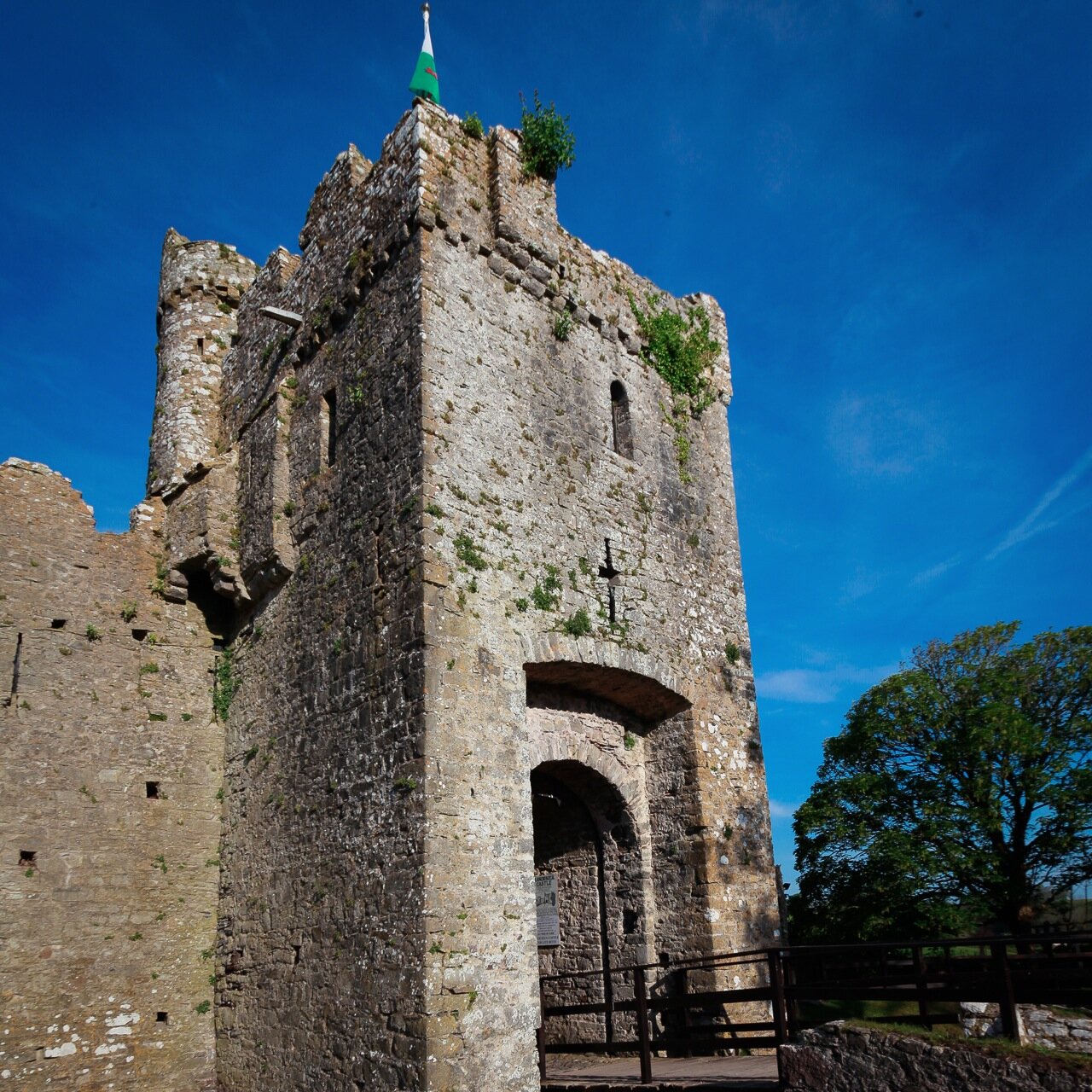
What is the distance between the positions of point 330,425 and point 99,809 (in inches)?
208

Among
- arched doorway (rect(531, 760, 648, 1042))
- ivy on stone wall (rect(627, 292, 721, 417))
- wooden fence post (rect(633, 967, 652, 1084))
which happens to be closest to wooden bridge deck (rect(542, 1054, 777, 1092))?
wooden fence post (rect(633, 967, 652, 1084))

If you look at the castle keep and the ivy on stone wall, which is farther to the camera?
the ivy on stone wall

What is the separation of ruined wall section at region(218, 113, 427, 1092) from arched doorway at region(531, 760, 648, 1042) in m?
3.16

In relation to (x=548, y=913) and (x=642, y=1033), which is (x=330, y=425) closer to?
(x=548, y=913)

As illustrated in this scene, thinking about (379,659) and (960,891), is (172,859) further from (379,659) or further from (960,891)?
(960,891)

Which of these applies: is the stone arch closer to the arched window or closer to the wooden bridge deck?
the arched window

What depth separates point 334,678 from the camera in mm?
11688

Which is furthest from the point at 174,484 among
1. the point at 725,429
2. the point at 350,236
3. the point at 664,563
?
the point at 725,429

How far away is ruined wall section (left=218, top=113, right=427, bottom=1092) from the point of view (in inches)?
400

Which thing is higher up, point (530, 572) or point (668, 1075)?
point (530, 572)

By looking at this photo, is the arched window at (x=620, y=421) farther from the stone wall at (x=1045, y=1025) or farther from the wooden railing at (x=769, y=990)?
the stone wall at (x=1045, y=1025)

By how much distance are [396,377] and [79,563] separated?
4987mm

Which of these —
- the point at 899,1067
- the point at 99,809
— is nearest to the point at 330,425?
the point at 99,809

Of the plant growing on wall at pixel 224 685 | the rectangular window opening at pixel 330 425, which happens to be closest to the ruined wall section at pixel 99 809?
the plant growing on wall at pixel 224 685
